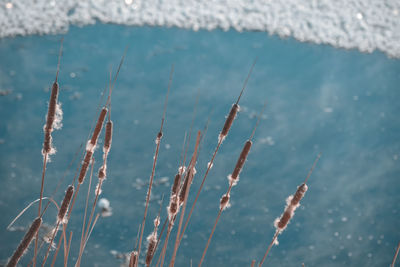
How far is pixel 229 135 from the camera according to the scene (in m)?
1.96

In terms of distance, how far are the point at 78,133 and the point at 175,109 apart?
18.6 inches

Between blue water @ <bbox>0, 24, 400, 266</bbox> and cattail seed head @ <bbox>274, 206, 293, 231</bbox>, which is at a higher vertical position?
blue water @ <bbox>0, 24, 400, 266</bbox>

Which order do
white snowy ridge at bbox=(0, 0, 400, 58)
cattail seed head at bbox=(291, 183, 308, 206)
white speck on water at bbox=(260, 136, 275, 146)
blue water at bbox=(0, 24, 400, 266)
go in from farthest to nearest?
white snowy ridge at bbox=(0, 0, 400, 58) → white speck on water at bbox=(260, 136, 275, 146) → blue water at bbox=(0, 24, 400, 266) → cattail seed head at bbox=(291, 183, 308, 206)

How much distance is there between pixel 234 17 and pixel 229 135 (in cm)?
74

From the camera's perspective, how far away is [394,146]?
6.60 ft

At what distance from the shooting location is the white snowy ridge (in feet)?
7.25

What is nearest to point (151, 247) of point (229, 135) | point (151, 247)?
point (151, 247)

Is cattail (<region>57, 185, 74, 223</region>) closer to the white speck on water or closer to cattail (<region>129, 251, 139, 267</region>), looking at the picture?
cattail (<region>129, 251, 139, 267</region>)

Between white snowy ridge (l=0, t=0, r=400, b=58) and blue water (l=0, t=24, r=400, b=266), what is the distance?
0.19 feet

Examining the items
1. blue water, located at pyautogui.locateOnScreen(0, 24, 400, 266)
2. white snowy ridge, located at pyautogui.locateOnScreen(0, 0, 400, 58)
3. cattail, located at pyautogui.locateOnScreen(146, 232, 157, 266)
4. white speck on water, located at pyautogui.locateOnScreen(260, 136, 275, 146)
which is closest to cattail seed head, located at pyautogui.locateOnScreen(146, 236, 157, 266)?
cattail, located at pyautogui.locateOnScreen(146, 232, 157, 266)

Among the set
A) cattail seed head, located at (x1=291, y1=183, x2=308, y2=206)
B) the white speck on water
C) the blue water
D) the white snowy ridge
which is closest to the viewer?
cattail seed head, located at (x1=291, y1=183, x2=308, y2=206)

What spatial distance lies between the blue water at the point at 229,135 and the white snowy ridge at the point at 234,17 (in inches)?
2.3

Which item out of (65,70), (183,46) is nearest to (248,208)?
(183,46)

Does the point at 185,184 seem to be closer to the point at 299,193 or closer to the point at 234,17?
the point at 299,193
